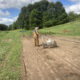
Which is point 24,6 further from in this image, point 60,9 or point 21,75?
point 21,75

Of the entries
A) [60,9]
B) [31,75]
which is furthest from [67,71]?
[60,9]

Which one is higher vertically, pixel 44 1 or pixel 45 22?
pixel 44 1

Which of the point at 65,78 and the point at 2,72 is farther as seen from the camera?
the point at 2,72

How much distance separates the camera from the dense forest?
55.7 metres

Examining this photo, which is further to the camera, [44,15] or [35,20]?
[44,15]

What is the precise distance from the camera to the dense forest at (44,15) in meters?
55.7

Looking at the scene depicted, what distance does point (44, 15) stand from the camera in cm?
6097

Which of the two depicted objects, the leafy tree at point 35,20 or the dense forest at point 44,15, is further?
the leafy tree at point 35,20

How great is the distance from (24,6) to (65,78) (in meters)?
72.5

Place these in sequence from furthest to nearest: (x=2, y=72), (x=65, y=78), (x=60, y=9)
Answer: (x=60, y=9)
(x=2, y=72)
(x=65, y=78)

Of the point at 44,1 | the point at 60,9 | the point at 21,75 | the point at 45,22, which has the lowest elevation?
the point at 21,75

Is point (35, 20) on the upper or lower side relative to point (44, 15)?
lower

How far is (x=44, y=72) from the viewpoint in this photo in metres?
4.68

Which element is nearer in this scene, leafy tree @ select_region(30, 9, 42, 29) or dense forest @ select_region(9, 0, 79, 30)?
dense forest @ select_region(9, 0, 79, 30)
